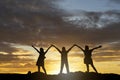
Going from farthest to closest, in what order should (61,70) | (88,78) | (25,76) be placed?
(61,70) → (25,76) → (88,78)

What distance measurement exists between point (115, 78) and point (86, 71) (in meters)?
3.46

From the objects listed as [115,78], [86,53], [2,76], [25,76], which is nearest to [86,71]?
[86,53]

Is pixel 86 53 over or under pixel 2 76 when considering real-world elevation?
over

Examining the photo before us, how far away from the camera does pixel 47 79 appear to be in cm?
2334

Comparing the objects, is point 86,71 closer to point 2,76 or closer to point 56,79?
point 56,79

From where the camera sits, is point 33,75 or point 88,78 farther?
point 33,75

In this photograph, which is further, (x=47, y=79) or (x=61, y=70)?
(x=61, y=70)

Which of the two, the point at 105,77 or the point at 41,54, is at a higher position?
the point at 41,54

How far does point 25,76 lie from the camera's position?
25078 millimetres

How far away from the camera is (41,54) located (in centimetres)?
2802

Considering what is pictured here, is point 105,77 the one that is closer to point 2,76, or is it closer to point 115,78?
point 115,78

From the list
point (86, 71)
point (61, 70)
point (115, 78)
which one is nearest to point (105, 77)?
point (115, 78)

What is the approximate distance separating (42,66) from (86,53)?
4.57 meters

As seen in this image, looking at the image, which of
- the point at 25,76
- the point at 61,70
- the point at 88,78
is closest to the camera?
the point at 88,78
